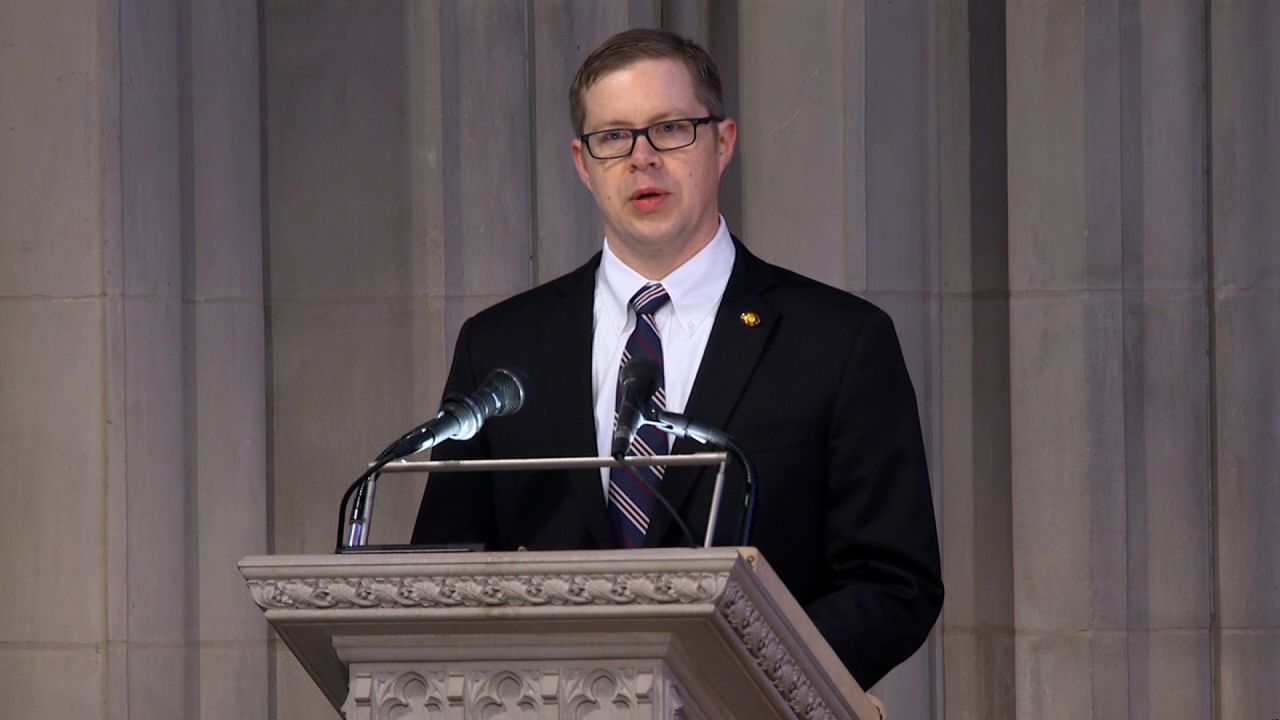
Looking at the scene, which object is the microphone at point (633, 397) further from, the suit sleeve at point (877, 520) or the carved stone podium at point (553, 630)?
the suit sleeve at point (877, 520)

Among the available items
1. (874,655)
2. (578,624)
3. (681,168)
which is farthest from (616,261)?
(578,624)

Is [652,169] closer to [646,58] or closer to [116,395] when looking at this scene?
[646,58]

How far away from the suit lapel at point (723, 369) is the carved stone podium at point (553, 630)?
60 centimetres

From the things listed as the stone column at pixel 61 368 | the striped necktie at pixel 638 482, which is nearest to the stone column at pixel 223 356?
the stone column at pixel 61 368

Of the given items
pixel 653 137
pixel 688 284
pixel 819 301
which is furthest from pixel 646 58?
pixel 819 301

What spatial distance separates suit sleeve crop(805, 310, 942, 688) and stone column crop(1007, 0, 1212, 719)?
6.86 ft

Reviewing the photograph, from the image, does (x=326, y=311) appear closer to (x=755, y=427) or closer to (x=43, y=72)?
(x=43, y=72)

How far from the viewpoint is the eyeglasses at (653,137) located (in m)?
3.25

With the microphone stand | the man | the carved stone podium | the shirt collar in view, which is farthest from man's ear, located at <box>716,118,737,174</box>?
the carved stone podium

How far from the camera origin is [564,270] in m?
5.40

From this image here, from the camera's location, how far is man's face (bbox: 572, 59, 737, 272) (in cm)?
325

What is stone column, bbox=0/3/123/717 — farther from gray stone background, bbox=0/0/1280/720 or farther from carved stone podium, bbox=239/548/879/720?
carved stone podium, bbox=239/548/879/720

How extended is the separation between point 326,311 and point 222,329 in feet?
1.00

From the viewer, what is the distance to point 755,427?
10.5 ft
